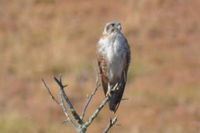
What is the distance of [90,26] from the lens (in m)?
20.6

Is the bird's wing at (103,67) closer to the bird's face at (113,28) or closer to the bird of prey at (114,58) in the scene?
the bird of prey at (114,58)

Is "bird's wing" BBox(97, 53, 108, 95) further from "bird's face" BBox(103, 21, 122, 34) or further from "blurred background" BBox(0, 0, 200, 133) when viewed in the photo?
"blurred background" BBox(0, 0, 200, 133)

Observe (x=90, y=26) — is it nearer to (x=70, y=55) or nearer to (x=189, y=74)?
(x=70, y=55)

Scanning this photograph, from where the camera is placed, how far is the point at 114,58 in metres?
7.32

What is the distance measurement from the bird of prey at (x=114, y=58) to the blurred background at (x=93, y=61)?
722cm

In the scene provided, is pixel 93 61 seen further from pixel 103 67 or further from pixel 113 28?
pixel 113 28

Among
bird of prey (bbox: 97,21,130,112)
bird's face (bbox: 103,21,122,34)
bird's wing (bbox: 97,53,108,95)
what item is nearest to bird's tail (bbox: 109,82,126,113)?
bird of prey (bbox: 97,21,130,112)

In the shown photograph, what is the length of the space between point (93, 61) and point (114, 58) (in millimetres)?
10616

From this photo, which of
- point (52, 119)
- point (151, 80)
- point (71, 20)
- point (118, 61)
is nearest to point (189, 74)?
point (151, 80)

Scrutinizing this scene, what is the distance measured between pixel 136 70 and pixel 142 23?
9.27ft

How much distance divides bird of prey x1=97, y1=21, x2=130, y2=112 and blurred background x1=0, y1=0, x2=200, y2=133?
722cm

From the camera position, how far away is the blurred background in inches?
601

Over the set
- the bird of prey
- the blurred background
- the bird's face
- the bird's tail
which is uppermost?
the bird's face

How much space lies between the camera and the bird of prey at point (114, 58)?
718 cm
